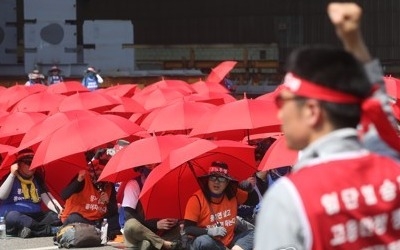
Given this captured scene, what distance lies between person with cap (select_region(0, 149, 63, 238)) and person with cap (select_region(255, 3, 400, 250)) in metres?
8.53

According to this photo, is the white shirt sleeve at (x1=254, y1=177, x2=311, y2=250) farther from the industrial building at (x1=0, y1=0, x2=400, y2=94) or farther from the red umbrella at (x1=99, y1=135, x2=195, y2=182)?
the industrial building at (x1=0, y1=0, x2=400, y2=94)

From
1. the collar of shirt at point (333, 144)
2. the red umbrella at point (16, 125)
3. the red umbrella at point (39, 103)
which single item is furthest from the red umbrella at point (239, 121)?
the collar of shirt at point (333, 144)

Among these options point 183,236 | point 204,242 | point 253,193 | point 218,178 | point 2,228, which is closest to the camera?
point 204,242

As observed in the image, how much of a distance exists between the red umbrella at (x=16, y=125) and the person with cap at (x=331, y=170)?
32.8 ft

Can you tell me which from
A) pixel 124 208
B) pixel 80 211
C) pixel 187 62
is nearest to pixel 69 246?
pixel 80 211

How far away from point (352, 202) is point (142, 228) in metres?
6.82

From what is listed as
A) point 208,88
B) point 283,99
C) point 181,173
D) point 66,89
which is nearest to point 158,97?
point 208,88

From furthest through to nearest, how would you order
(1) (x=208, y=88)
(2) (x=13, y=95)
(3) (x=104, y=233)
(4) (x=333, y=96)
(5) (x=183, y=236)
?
(2) (x=13, y=95) < (1) (x=208, y=88) < (3) (x=104, y=233) < (5) (x=183, y=236) < (4) (x=333, y=96)

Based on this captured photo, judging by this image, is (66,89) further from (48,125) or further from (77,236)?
(77,236)

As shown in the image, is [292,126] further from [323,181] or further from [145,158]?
[145,158]

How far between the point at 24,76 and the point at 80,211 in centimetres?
1627

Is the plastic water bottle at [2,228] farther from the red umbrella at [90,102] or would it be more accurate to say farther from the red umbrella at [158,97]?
the red umbrella at [158,97]

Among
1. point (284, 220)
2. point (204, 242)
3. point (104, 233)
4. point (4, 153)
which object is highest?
point (284, 220)

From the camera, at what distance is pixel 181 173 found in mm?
9141
